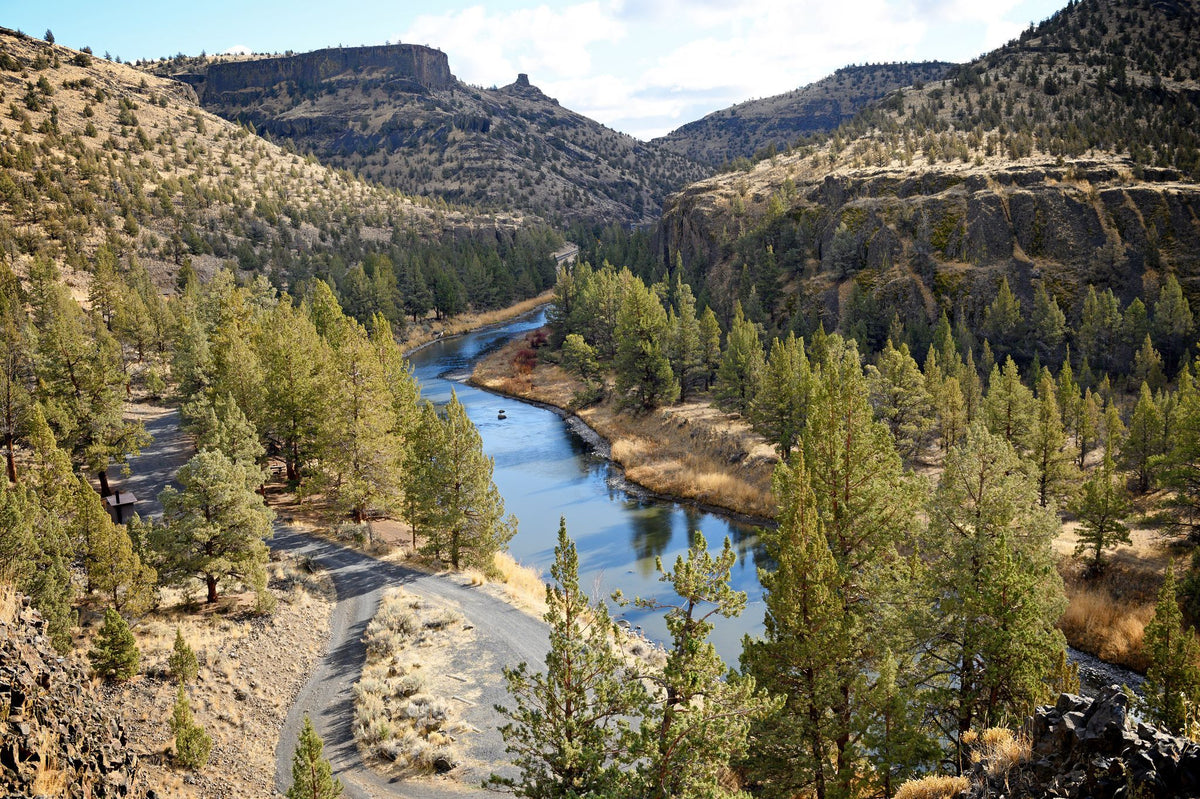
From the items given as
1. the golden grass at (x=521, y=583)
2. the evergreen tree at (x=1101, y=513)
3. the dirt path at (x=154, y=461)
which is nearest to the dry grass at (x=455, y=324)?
the dirt path at (x=154, y=461)

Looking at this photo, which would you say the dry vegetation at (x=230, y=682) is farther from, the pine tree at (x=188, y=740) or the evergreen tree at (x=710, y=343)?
the evergreen tree at (x=710, y=343)

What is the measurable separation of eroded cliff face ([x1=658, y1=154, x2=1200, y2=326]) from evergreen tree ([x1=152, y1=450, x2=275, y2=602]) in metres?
62.5

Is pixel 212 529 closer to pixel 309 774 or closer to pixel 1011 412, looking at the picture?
pixel 309 774

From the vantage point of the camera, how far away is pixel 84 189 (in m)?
97.8

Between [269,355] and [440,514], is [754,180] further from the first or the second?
[440,514]

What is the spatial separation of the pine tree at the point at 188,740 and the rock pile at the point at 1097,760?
67.3 feet

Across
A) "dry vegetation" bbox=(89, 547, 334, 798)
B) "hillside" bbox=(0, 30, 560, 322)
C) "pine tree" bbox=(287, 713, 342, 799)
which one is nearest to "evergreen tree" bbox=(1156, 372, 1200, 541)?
"pine tree" bbox=(287, 713, 342, 799)

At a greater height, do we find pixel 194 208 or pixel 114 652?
pixel 194 208

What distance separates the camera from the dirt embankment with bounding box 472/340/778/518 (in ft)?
176

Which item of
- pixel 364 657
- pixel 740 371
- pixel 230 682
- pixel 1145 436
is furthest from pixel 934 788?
pixel 740 371

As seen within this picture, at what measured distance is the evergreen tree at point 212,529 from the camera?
97.0 feet

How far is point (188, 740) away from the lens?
2181 centimetres

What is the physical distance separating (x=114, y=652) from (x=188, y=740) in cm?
491

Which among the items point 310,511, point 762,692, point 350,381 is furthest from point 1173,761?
point 310,511
